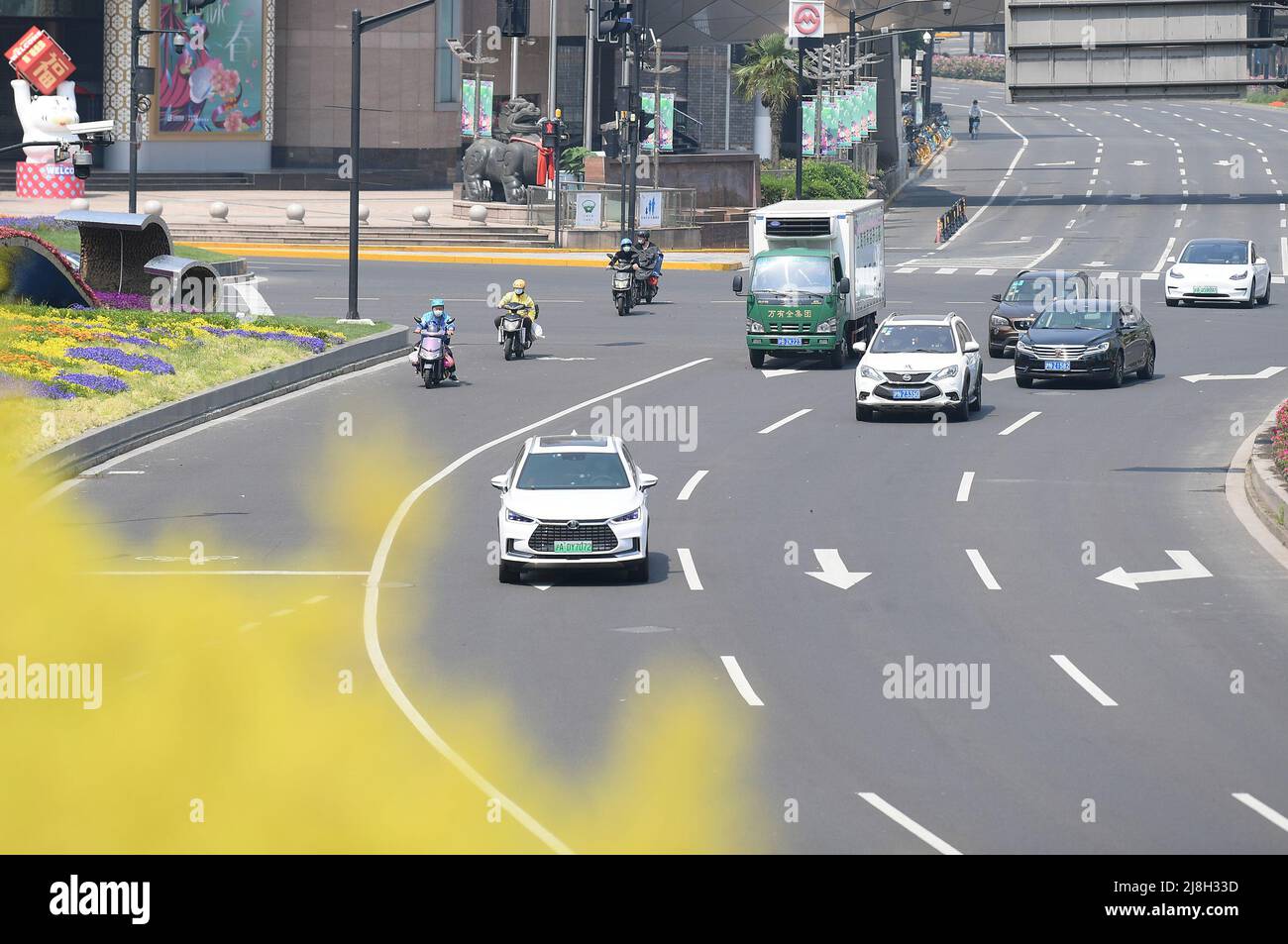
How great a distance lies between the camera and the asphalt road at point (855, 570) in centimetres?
1414

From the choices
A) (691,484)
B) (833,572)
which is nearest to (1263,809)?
(833,572)

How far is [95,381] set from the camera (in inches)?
1201

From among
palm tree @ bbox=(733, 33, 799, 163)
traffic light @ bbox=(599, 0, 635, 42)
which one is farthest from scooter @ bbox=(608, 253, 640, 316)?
palm tree @ bbox=(733, 33, 799, 163)

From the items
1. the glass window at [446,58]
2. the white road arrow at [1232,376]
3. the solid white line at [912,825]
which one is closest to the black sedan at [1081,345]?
the white road arrow at [1232,376]

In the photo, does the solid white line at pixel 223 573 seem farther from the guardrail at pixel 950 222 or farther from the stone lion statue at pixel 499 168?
the guardrail at pixel 950 222

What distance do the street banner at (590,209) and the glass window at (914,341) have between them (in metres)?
32.6

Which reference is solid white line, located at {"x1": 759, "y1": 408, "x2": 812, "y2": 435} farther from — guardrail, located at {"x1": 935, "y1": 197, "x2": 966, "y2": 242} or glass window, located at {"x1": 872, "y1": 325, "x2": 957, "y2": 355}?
guardrail, located at {"x1": 935, "y1": 197, "x2": 966, "y2": 242}

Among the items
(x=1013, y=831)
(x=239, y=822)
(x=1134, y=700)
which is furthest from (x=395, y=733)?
A: (x=1134, y=700)

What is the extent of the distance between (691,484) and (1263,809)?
1404cm

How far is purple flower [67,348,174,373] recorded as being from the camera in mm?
32156

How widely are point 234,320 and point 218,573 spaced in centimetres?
1839

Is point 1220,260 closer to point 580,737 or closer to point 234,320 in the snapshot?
point 234,320

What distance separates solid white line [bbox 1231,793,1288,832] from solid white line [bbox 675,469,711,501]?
12.7 m

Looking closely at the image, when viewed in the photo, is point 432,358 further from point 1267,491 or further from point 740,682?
point 740,682
